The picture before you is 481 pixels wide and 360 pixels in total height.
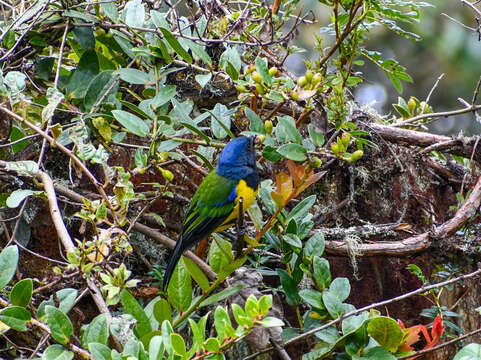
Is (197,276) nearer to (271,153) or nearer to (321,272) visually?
(321,272)

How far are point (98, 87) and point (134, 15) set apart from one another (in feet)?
1.09

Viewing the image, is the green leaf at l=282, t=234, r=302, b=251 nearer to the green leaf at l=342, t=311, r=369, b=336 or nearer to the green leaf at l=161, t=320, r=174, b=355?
the green leaf at l=342, t=311, r=369, b=336

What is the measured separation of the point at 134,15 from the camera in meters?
2.29

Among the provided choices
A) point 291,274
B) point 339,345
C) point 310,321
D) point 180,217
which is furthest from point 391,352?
point 180,217

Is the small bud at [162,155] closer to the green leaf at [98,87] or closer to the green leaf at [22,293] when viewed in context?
the green leaf at [98,87]

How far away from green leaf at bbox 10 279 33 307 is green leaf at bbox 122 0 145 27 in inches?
44.3

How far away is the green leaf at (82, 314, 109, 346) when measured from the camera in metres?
1.59

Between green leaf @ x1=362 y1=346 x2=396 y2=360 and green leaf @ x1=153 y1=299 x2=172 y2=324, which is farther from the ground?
green leaf @ x1=153 y1=299 x2=172 y2=324

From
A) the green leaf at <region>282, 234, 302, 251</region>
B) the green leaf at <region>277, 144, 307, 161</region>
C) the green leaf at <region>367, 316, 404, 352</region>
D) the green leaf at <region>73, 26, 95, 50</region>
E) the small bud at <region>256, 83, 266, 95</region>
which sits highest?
the green leaf at <region>73, 26, 95, 50</region>

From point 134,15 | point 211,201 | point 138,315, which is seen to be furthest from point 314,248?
point 134,15

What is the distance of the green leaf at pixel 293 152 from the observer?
204 centimetres

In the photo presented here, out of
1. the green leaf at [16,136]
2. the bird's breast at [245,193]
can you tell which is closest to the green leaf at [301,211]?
the bird's breast at [245,193]

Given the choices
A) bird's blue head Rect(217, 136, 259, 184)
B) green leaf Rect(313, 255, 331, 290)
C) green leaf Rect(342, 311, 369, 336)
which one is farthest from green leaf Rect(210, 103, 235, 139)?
green leaf Rect(342, 311, 369, 336)

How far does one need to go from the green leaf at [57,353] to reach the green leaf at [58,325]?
25 millimetres
